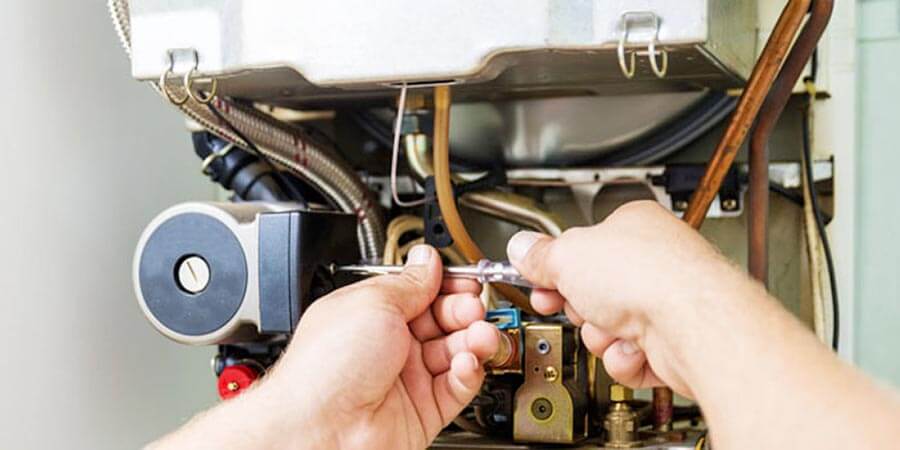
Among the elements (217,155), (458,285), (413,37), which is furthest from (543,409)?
(217,155)

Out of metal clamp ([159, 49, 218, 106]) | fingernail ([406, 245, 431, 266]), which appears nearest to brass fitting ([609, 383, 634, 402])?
fingernail ([406, 245, 431, 266])

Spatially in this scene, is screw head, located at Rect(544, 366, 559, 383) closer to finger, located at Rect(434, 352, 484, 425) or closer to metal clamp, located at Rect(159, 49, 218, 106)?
finger, located at Rect(434, 352, 484, 425)

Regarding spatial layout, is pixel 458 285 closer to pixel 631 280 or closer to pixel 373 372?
pixel 373 372

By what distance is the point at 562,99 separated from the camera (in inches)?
52.5

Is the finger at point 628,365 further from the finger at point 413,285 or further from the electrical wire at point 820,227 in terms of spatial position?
the electrical wire at point 820,227

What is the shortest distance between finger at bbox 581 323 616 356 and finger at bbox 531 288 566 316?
0.03 metres

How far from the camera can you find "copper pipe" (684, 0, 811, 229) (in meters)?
0.98

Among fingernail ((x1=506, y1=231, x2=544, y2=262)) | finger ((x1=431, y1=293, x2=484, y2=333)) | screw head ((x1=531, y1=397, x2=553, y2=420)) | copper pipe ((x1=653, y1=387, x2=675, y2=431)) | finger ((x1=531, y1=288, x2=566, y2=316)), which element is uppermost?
fingernail ((x1=506, y1=231, x2=544, y2=262))

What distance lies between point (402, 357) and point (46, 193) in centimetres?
46

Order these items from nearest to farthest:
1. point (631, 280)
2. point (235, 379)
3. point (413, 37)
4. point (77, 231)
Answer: point (631, 280), point (413, 37), point (235, 379), point (77, 231)

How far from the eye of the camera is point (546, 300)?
925mm

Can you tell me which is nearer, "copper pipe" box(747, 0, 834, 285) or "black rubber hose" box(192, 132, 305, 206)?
"copper pipe" box(747, 0, 834, 285)

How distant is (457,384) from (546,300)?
0.40 feet

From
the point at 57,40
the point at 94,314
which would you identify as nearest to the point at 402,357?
the point at 94,314
